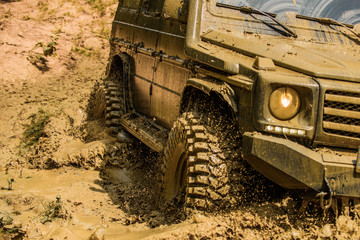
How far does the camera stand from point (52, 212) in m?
4.54

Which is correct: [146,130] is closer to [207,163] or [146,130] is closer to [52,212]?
[52,212]

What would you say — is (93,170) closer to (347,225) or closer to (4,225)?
(4,225)

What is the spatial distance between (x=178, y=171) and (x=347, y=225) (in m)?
1.59

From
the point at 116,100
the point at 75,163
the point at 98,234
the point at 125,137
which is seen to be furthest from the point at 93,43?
the point at 98,234

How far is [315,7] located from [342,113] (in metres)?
1.94

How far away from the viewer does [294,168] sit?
3531 millimetres

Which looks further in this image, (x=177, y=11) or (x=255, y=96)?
(x=177, y=11)

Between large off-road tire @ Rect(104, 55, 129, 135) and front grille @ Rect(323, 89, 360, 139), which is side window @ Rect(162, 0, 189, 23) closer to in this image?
front grille @ Rect(323, 89, 360, 139)

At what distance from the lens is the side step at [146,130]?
5613mm

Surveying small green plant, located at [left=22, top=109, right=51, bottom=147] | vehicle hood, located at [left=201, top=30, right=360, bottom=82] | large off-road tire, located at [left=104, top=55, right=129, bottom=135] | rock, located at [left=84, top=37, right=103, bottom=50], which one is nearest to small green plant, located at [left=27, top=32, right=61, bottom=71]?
rock, located at [left=84, top=37, right=103, bottom=50]

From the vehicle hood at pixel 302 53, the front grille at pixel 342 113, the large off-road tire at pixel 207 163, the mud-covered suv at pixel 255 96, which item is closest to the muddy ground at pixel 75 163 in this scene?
the large off-road tire at pixel 207 163

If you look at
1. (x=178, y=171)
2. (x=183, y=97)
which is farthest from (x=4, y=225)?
(x=183, y=97)

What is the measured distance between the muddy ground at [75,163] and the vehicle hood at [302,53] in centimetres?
96

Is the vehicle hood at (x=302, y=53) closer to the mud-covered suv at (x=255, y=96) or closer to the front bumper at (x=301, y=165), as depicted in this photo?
the mud-covered suv at (x=255, y=96)
